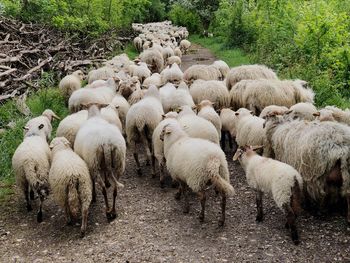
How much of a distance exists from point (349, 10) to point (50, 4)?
11.7 m

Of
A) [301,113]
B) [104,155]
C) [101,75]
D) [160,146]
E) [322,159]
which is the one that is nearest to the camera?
[322,159]

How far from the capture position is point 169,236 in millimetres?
5301

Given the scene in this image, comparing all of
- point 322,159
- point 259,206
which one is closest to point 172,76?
point 259,206

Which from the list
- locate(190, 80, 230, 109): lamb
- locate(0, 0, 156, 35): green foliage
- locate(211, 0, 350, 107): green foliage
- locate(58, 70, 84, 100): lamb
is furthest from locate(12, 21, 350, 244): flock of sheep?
locate(0, 0, 156, 35): green foliage

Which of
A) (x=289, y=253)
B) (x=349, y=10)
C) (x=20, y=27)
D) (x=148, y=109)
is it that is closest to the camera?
(x=289, y=253)

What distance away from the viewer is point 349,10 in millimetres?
14289

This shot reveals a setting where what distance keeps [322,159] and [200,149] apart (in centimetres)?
149

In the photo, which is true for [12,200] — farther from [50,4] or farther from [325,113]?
[50,4]

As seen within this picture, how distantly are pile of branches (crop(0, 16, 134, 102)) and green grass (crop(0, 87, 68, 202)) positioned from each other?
1.47 feet

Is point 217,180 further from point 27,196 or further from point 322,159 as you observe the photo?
point 27,196

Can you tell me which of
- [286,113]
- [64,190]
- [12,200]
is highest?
[286,113]

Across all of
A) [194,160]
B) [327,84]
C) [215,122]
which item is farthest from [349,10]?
[194,160]

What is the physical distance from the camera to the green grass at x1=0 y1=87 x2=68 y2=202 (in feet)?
22.7

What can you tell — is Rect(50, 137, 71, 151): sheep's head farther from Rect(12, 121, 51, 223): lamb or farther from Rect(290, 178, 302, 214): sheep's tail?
Rect(290, 178, 302, 214): sheep's tail
